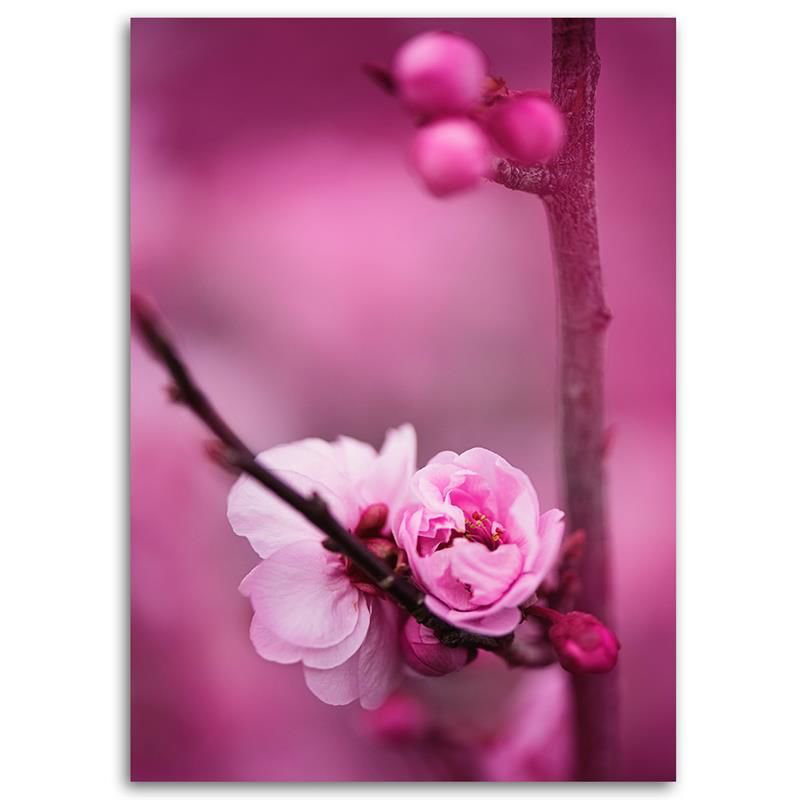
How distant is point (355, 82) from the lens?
41.8 inches

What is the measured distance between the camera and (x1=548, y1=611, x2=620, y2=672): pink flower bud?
2.74ft

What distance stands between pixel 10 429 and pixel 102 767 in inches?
16.4

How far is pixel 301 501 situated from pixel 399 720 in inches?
17.4

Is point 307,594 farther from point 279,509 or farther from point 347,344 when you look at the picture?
point 347,344

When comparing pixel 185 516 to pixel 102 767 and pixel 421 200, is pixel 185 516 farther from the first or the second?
pixel 421 200

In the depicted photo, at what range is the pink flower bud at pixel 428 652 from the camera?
88cm

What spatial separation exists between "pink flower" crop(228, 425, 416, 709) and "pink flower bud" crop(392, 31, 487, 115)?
0.35 metres

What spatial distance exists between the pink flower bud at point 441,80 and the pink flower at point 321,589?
35 centimetres

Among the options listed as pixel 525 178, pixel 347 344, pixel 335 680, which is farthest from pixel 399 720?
pixel 525 178

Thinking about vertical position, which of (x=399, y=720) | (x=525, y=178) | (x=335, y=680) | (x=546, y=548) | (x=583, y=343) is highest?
(x=525, y=178)

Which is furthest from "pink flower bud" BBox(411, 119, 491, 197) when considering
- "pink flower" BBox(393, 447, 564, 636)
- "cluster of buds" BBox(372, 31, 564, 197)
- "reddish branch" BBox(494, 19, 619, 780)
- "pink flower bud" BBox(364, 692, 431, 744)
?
"pink flower bud" BBox(364, 692, 431, 744)

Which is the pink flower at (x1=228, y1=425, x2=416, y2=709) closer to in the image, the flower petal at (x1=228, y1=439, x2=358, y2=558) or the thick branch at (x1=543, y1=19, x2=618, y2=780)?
the flower petal at (x1=228, y1=439, x2=358, y2=558)

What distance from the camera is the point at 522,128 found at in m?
0.84
